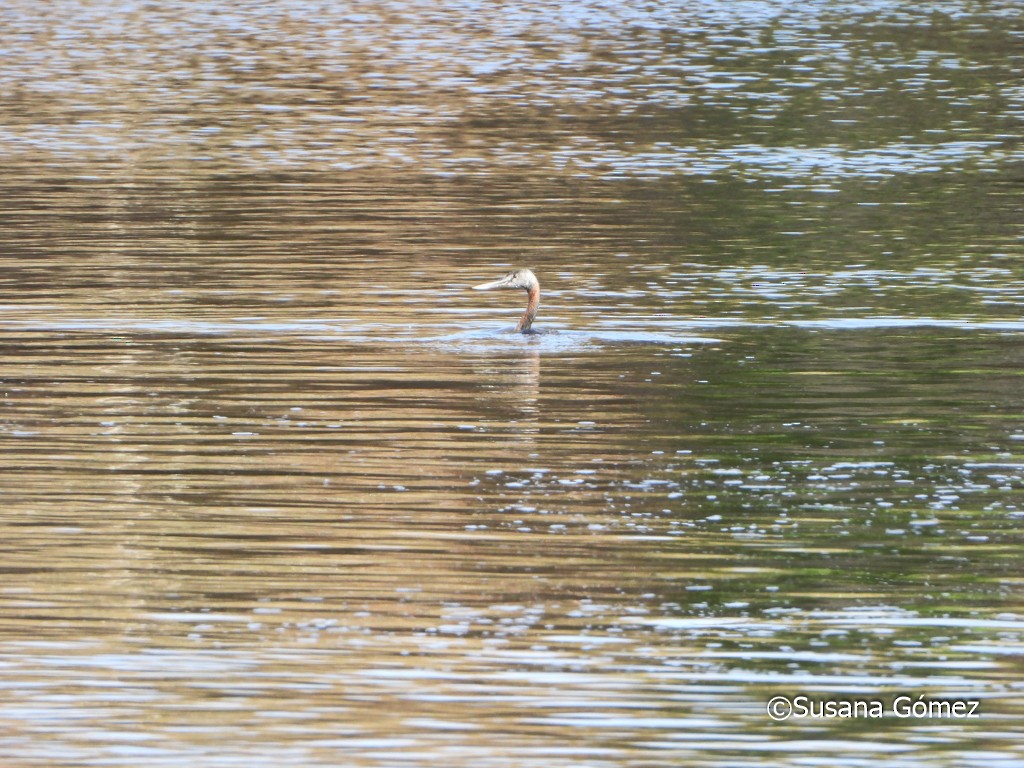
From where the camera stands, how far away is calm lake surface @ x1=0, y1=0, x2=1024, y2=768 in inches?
363

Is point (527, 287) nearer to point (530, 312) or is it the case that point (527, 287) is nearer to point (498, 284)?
point (530, 312)

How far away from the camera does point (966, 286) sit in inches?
786

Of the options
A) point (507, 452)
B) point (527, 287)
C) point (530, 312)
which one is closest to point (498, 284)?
point (527, 287)

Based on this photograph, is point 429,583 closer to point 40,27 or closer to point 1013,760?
point 1013,760

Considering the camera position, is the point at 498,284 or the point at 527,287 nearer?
the point at 527,287

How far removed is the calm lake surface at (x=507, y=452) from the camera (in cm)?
922

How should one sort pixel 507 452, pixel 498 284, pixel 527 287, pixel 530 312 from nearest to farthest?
pixel 507 452, pixel 530 312, pixel 527 287, pixel 498 284

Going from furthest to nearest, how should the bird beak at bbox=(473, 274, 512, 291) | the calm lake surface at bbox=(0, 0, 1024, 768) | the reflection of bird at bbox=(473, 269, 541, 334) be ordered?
the bird beak at bbox=(473, 274, 512, 291), the reflection of bird at bbox=(473, 269, 541, 334), the calm lake surface at bbox=(0, 0, 1024, 768)

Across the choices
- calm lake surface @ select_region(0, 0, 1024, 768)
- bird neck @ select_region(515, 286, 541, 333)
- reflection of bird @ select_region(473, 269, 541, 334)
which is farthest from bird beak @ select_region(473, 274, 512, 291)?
calm lake surface @ select_region(0, 0, 1024, 768)

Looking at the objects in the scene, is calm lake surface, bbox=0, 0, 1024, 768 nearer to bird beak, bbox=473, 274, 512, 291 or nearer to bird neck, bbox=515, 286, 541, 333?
bird neck, bbox=515, 286, 541, 333

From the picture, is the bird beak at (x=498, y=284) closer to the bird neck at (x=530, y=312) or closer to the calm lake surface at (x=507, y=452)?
the bird neck at (x=530, y=312)

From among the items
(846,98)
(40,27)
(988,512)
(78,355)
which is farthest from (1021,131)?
(40,27)

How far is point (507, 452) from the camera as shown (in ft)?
45.0

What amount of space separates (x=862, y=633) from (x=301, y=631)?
8.13 ft
